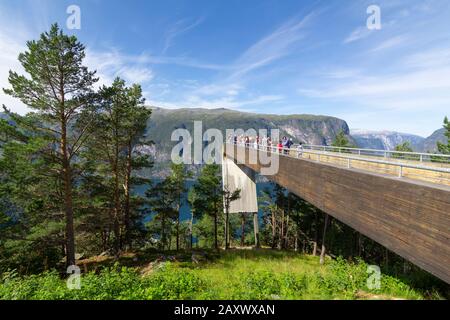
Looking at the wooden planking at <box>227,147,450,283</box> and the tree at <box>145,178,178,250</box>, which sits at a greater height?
the wooden planking at <box>227,147,450,283</box>

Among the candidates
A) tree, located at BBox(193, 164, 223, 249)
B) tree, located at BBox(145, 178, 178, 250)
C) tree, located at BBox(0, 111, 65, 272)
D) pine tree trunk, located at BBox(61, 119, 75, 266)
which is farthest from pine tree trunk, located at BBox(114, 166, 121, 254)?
tree, located at BBox(193, 164, 223, 249)

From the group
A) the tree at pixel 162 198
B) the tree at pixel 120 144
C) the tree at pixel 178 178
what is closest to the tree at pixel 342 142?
the tree at pixel 178 178

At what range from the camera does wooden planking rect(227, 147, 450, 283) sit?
6.15 m

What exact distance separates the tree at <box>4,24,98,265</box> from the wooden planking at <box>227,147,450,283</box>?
563 inches

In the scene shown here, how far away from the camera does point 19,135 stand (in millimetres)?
14250

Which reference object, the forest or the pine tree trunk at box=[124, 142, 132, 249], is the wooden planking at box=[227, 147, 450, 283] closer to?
the forest

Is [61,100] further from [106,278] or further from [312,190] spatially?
[312,190]

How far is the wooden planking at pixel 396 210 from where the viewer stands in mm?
6148

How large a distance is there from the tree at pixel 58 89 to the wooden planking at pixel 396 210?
46.9 ft

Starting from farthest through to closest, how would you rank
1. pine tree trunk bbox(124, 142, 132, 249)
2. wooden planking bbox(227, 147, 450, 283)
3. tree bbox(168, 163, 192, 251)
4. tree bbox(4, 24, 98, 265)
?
tree bbox(168, 163, 192, 251), pine tree trunk bbox(124, 142, 132, 249), tree bbox(4, 24, 98, 265), wooden planking bbox(227, 147, 450, 283)

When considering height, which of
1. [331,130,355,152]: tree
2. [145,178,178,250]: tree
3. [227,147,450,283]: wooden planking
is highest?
[331,130,355,152]: tree

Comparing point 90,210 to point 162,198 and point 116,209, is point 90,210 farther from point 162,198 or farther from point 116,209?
point 162,198

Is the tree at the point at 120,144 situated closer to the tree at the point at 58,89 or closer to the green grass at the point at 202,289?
the tree at the point at 58,89
